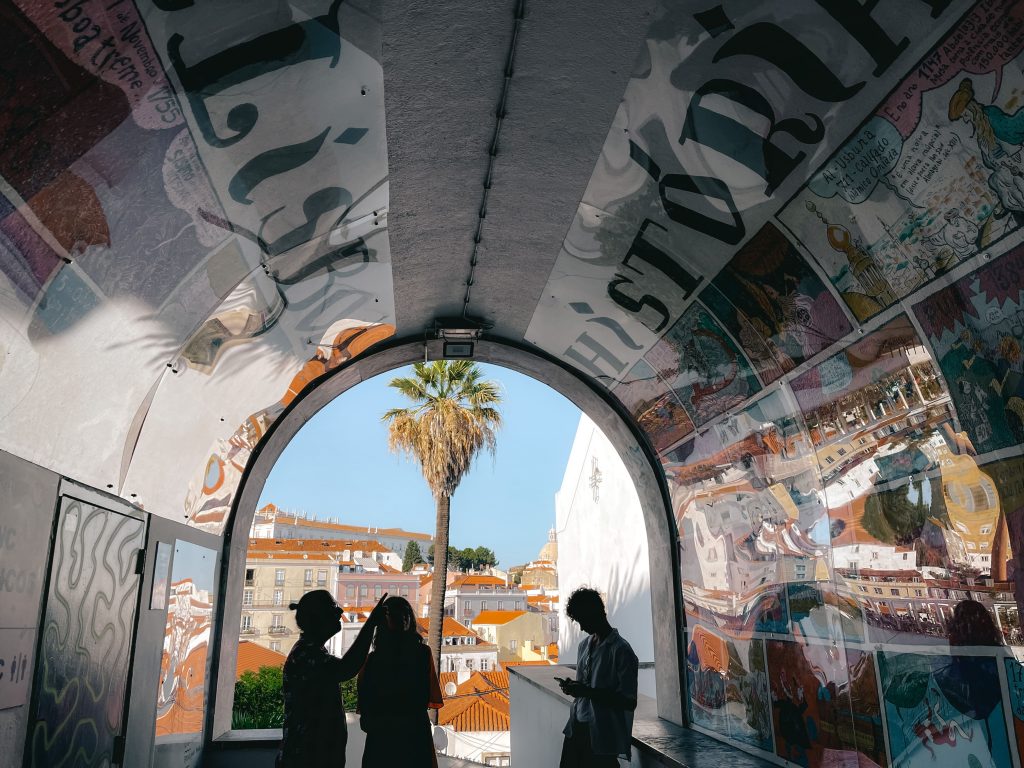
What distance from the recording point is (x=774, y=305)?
4.50m

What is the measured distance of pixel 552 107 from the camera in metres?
3.99

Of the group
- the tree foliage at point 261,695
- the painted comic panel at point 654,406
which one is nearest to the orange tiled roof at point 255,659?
the tree foliage at point 261,695

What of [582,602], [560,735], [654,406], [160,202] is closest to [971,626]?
[582,602]

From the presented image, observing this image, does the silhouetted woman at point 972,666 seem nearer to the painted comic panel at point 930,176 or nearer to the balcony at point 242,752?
the painted comic panel at point 930,176

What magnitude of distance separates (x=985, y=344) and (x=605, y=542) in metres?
13.1

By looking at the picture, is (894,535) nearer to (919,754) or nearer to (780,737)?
(919,754)

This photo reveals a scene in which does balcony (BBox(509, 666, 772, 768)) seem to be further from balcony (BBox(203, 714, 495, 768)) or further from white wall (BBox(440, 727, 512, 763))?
white wall (BBox(440, 727, 512, 763))

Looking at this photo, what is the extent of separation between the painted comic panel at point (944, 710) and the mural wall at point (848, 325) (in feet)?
0.04

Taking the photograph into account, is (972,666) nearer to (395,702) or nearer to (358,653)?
(395,702)

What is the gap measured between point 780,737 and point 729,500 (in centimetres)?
174

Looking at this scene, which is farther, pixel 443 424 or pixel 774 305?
pixel 443 424

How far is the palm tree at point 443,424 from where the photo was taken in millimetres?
20625

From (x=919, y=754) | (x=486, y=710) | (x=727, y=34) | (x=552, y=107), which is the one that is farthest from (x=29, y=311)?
(x=486, y=710)

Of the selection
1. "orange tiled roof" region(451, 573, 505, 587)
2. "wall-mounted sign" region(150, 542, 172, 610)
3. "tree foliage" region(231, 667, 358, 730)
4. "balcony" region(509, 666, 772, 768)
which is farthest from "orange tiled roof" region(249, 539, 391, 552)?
"wall-mounted sign" region(150, 542, 172, 610)
